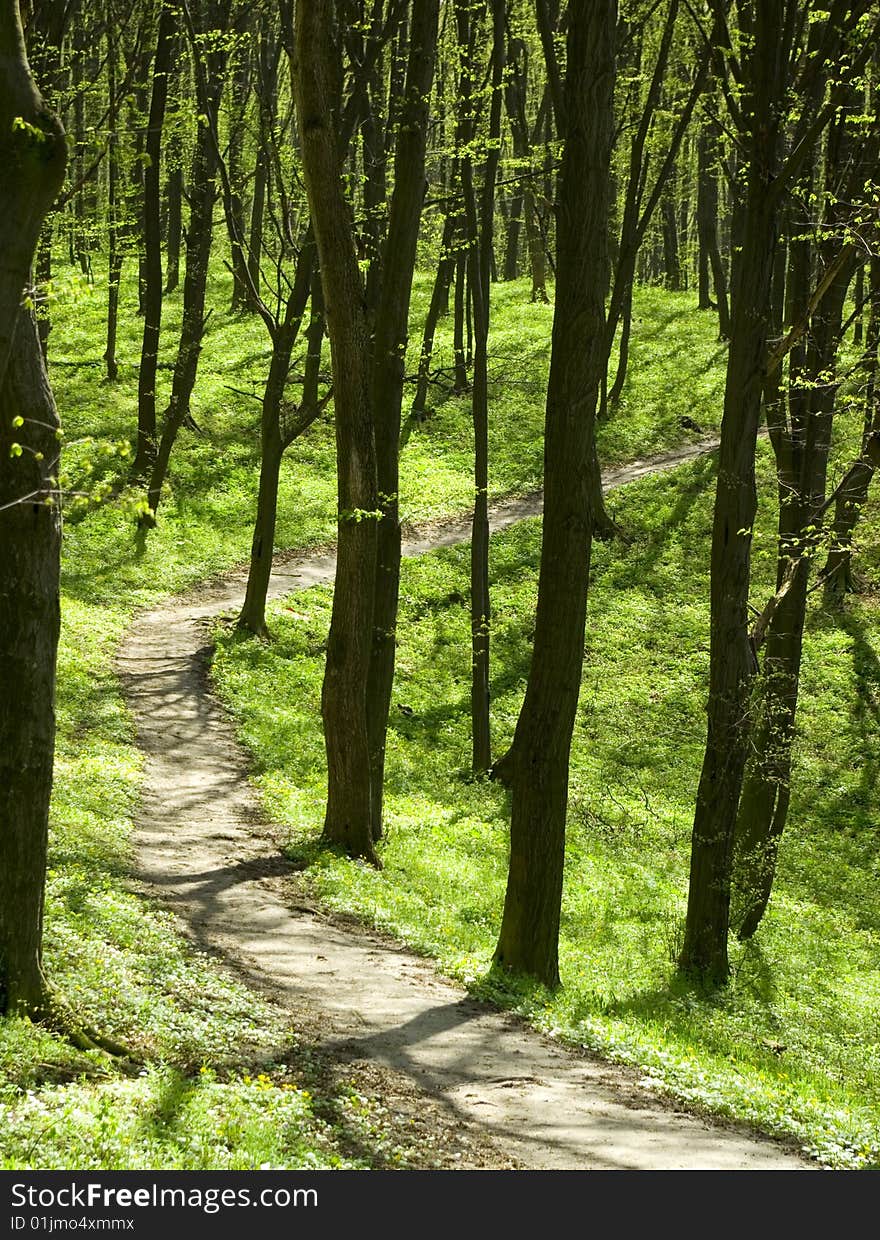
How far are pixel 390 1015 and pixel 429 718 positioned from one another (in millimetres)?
12140

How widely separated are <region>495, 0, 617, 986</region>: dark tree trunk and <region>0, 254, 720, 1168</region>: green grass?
2.24m

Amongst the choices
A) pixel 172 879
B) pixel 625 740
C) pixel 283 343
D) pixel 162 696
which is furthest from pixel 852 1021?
pixel 283 343

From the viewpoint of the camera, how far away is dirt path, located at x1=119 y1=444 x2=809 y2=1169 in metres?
6.95

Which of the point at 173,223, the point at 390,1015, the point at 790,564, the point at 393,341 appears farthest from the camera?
the point at 173,223

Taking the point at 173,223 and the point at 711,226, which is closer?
the point at 173,223

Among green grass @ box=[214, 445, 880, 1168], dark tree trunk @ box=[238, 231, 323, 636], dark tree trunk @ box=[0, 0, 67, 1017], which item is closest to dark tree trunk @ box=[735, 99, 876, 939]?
green grass @ box=[214, 445, 880, 1168]

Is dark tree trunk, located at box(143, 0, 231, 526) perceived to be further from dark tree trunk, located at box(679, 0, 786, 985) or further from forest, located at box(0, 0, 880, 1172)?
dark tree trunk, located at box(679, 0, 786, 985)

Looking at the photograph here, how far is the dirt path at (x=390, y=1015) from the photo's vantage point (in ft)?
22.8

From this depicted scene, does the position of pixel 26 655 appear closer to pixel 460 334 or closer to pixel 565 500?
pixel 565 500

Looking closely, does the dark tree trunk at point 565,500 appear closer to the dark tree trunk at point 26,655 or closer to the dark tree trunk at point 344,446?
the dark tree trunk at point 344,446

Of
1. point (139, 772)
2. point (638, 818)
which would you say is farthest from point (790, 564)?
point (139, 772)

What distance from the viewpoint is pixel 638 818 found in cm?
1828

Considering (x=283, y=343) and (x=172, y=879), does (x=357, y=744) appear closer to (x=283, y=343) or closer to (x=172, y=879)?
(x=172, y=879)

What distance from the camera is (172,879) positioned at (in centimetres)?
1141
